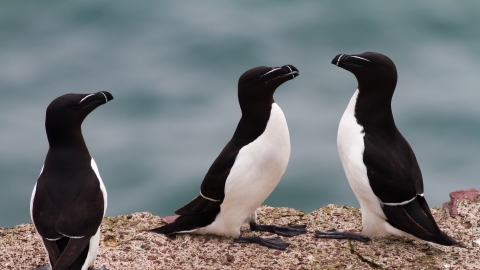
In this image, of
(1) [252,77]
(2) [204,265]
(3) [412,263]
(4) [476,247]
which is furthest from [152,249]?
(4) [476,247]

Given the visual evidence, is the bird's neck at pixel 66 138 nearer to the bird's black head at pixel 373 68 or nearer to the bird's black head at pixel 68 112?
the bird's black head at pixel 68 112

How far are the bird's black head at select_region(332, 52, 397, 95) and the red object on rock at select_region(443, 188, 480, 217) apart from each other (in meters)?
1.48

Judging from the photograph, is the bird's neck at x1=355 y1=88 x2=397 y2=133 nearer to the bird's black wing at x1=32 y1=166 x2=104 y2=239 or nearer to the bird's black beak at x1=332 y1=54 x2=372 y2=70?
the bird's black beak at x1=332 y1=54 x2=372 y2=70

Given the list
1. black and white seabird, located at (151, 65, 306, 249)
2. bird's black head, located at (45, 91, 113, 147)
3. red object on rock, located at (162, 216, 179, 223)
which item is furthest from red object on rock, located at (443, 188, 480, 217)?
bird's black head, located at (45, 91, 113, 147)

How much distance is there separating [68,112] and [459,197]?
3.81 metres

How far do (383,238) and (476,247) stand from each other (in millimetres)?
799

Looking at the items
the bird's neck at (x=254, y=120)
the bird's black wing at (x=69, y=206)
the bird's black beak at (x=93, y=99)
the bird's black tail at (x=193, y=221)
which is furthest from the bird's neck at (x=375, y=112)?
the bird's black wing at (x=69, y=206)

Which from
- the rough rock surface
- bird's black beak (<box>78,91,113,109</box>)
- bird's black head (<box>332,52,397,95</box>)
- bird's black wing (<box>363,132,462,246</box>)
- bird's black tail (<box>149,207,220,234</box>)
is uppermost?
bird's black head (<box>332,52,397,95</box>)

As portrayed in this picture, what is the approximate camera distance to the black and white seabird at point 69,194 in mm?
6703

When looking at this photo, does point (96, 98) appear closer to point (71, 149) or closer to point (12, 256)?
point (71, 149)

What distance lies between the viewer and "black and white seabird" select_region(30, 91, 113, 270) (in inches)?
264

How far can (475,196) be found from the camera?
8398 mm

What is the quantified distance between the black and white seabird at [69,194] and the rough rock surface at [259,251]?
2.30 feet

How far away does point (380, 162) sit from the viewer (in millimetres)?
7375
